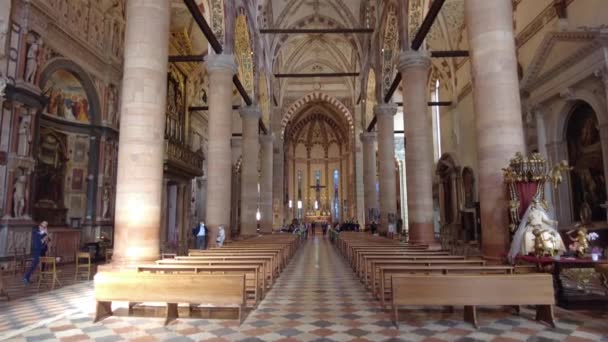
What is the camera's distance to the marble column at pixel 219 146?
42.1 ft

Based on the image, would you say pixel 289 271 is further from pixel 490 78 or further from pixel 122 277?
pixel 490 78

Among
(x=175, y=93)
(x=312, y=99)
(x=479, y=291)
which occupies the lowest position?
(x=479, y=291)

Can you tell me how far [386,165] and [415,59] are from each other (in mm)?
6587

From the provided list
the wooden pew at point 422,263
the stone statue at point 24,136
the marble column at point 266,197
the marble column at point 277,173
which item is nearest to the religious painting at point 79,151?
the stone statue at point 24,136

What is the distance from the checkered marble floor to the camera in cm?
457

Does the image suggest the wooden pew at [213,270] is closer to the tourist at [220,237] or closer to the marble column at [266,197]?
the tourist at [220,237]

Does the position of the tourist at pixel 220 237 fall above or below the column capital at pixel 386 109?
below

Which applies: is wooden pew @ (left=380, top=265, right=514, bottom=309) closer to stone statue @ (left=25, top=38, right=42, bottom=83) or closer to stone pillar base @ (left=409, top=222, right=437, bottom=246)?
stone pillar base @ (left=409, top=222, right=437, bottom=246)

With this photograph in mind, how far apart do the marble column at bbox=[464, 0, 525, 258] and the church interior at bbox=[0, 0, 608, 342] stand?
3 cm

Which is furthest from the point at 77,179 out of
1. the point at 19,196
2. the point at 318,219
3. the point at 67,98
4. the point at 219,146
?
the point at 318,219

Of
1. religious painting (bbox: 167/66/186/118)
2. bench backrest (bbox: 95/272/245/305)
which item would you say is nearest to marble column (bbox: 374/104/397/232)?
religious painting (bbox: 167/66/186/118)

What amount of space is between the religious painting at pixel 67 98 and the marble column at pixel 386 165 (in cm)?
1348

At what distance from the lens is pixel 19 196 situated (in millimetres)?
11227

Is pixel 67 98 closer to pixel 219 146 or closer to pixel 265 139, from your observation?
pixel 219 146
